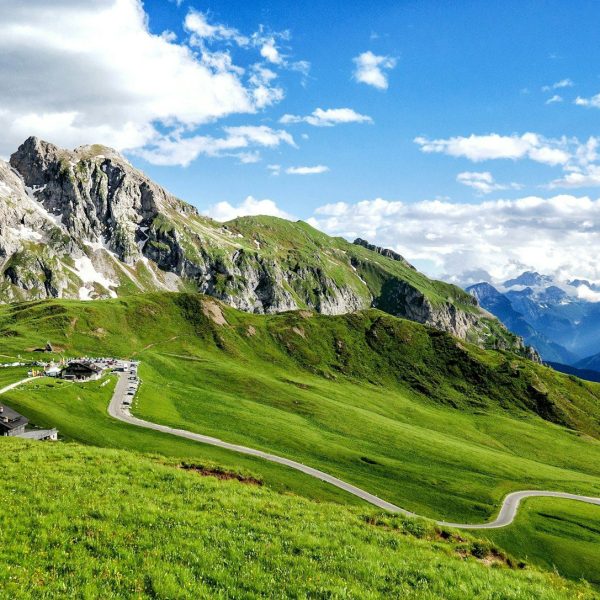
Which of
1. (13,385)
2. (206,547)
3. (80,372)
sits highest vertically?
Answer: (206,547)

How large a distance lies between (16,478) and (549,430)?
209720 millimetres

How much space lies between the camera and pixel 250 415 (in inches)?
4747

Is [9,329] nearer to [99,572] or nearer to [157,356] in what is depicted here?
[157,356]

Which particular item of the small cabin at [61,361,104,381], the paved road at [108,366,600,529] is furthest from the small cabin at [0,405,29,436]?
the small cabin at [61,361,104,381]

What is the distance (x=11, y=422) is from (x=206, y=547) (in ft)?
225

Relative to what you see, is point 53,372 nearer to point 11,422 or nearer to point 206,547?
point 11,422

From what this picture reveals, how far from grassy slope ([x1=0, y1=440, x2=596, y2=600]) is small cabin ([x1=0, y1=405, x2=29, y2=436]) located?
163 feet

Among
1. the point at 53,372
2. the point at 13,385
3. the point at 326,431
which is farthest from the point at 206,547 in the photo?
the point at 53,372

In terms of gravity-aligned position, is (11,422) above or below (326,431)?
below

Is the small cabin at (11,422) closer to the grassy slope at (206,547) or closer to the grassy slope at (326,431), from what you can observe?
the grassy slope at (326,431)

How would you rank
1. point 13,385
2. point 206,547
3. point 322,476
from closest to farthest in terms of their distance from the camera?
point 206,547 → point 322,476 → point 13,385

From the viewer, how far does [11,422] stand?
238 feet

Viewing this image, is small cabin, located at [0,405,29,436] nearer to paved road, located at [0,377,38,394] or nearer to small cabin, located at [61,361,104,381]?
paved road, located at [0,377,38,394]

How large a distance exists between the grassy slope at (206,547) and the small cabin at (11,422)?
1954 inches
